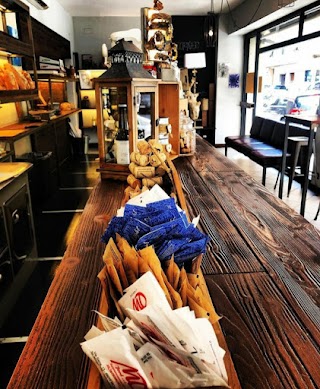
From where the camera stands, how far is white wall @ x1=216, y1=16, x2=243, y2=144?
29.1 ft

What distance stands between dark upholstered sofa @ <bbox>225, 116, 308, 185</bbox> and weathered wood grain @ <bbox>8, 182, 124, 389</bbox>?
176 inches

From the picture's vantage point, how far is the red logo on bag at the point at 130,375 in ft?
1.65

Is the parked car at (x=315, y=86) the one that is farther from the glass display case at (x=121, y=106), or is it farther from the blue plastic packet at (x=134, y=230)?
the blue plastic packet at (x=134, y=230)

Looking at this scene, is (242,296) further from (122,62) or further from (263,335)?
(122,62)

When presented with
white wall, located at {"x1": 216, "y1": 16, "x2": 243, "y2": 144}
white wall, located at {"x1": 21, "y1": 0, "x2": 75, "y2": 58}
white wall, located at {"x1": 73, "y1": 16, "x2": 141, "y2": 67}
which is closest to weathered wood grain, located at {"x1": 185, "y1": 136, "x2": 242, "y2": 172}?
white wall, located at {"x1": 21, "y1": 0, "x2": 75, "y2": 58}

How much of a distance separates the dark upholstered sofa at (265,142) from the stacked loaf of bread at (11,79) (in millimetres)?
3419

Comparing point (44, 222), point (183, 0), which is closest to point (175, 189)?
point (44, 222)

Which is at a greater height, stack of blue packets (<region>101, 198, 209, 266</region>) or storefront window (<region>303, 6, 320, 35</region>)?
storefront window (<region>303, 6, 320, 35</region>)

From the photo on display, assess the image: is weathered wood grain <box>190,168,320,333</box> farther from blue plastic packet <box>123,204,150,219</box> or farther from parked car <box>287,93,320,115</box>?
parked car <box>287,93,320,115</box>

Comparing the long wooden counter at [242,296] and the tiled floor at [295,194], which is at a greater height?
the long wooden counter at [242,296]

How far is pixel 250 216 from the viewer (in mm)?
1556

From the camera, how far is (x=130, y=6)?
773cm

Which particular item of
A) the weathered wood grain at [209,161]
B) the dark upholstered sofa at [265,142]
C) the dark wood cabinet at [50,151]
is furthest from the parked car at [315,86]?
the dark wood cabinet at [50,151]

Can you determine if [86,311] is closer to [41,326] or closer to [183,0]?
[41,326]
